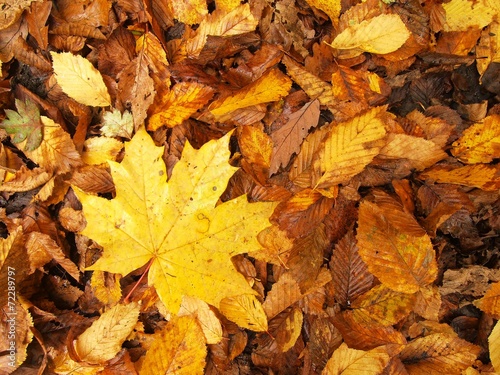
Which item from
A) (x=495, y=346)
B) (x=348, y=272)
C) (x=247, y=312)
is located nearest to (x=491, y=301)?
(x=495, y=346)

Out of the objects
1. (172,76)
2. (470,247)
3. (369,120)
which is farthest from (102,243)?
(470,247)

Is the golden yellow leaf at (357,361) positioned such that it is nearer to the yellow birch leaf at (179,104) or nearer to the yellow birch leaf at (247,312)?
the yellow birch leaf at (247,312)

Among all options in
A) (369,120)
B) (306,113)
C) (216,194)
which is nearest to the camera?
(216,194)

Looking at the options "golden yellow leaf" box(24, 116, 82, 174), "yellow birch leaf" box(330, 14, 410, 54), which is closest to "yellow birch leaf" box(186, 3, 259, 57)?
"yellow birch leaf" box(330, 14, 410, 54)

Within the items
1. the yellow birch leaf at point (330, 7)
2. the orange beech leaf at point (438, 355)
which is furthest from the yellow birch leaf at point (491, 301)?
the yellow birch leaf at point (330, 7)

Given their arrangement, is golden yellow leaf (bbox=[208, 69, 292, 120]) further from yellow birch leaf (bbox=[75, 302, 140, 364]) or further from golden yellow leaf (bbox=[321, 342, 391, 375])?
golden yellow leaf (bbox=[321, 342, 391, 375])

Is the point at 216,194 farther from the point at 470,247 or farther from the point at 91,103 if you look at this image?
the point at 470,247

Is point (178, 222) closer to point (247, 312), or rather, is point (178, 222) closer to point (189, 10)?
point (247, 312)

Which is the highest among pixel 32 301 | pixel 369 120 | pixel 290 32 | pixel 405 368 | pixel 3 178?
pixel 290 32

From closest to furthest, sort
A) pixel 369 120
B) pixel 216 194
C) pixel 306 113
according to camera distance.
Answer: pixel 216 194 → pixel 369 120 → pixel 306 113
